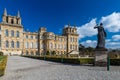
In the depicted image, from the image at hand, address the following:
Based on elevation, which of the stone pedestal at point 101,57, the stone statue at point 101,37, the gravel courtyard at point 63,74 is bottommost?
the gravel courtyard at point 63,74

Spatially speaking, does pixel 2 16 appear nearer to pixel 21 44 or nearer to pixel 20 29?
pixel 20 29

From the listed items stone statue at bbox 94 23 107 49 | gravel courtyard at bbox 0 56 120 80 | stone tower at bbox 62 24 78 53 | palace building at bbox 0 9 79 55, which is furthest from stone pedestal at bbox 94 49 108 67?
stone tower at bbox 62 24 78 53

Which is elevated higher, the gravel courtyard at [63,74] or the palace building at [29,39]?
the palace building at [29,39]

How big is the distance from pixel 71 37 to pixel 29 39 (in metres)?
24.8

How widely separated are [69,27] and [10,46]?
3375 centimetres

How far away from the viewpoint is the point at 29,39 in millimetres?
63562

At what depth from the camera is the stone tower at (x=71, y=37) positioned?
77.4 metres

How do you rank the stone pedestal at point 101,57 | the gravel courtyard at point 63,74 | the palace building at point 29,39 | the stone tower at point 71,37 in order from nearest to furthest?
1. the gravel courtyard at point 63,74
2. the stone pedestal at point 101,57
3. the palace building at point 29,39
4. the stone tower at point 71,37

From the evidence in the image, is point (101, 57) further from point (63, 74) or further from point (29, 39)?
point (29, 39)

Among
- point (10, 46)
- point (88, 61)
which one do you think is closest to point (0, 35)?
point (10, 46)

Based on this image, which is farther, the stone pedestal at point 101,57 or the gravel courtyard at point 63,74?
the stone pedestal at point 101,57

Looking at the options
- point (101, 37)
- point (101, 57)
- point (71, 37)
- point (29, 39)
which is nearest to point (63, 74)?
point (101, 57)

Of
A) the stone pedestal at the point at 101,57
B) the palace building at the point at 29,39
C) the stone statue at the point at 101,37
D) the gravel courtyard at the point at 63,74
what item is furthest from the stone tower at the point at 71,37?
the gravel courtyard at the point at 63,74

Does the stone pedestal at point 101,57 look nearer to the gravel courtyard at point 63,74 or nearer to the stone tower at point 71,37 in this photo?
the gravel courtyard at point 63,74
